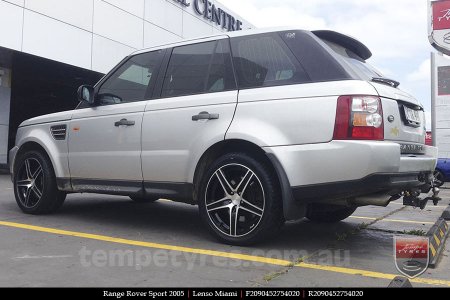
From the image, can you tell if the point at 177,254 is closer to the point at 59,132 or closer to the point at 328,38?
the point at 328,38

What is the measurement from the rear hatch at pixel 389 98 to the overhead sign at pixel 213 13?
15.6 m

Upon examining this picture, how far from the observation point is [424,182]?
12.6 feet

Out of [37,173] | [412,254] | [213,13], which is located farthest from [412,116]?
[213,13]

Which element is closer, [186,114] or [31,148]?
[186,114]

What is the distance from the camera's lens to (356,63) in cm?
403

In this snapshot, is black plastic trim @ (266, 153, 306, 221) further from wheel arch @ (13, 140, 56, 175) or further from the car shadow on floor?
wheel arch @ (13, 140, 56, 175)

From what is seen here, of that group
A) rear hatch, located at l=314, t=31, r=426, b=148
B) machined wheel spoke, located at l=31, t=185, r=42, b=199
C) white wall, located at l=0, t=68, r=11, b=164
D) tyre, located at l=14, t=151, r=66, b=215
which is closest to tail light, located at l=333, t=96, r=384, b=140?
rear hatch, located at l=314, t=31, r=426, b=148

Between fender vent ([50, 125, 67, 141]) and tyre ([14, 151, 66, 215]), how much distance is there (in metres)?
0.33

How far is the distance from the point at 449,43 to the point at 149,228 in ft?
43.5

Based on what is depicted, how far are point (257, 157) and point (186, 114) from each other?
860 millimetres

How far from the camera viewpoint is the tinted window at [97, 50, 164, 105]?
187 inches

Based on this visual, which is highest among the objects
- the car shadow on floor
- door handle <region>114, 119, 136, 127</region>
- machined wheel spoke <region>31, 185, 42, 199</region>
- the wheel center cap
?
door handle <region>114, 119, 136, 127</region>
